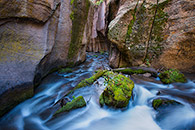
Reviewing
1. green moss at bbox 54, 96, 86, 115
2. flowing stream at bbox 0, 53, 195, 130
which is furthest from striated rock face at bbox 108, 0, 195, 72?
green moss at bbox 54, 96, 86, 115

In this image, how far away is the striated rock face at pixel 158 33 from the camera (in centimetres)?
402

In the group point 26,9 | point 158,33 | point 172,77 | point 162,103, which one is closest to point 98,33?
point 158,33

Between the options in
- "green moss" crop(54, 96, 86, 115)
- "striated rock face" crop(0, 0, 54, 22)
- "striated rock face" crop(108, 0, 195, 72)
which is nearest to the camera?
"striated rock face" crop(0, 0, 54, 22)

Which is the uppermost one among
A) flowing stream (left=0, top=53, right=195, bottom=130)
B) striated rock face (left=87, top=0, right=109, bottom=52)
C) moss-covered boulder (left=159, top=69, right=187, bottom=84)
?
striated rock face (left=87, top=0, right=109, bottom=52)

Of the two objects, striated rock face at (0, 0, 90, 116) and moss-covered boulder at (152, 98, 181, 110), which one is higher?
striated rock face at (0, 0, 90, 116)

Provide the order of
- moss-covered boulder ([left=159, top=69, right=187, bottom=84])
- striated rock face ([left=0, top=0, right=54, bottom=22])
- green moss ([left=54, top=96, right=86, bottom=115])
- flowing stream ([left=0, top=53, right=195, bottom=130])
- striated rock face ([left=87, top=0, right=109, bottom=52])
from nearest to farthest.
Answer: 1. flowing stream ([left=0, top=53, right=195, bottom=130])
2. striated rock face ([left=0, top=0, right=54, bottom=22])
3. green moss ([left=54, top=96, right=86, bottom=115])
4. moss-covered boulder ([left=159, top=69, right=187, bottom=84])
5. striated rock face ([left=87, top=0, right=109, bottom=52])

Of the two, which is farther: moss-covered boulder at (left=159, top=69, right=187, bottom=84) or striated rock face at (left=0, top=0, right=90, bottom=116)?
moss-covered boulder at (left=159, top=69, right=187, bottom=84)

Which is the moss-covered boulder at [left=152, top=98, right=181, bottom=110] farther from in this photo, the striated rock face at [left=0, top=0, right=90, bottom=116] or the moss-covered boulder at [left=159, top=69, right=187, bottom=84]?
the striated rock face at [left=0, top=0, right=90, bottom=116]

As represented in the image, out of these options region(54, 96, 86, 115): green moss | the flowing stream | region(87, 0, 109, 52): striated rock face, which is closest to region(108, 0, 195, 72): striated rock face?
the flowing stream

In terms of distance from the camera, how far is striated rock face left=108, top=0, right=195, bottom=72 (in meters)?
4.02

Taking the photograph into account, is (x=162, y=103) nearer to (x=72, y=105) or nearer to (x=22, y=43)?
(x=72, y=105)

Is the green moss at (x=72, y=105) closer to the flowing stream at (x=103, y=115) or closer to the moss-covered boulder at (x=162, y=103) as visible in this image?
the flowing stream at (x=103, y=115)

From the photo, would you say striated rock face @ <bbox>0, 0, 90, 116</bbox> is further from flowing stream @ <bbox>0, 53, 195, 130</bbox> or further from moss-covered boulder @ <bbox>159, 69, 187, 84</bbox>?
moss-covered boulder @ <bbox>159, 69, 187, 84</bbox>

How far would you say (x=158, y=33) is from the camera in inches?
181
